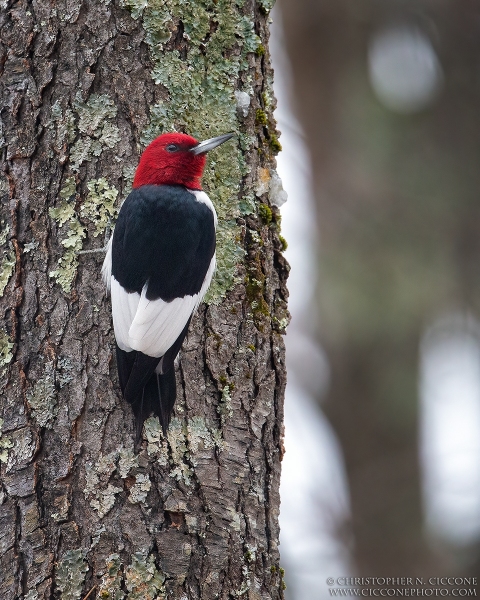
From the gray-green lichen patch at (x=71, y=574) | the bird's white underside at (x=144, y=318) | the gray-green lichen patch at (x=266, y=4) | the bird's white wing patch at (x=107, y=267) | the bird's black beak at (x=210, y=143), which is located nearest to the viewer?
the gray-green lichen patch at (x=71, y=574)

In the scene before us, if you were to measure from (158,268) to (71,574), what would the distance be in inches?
40.2

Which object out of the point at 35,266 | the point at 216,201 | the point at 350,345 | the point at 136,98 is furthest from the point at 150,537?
the point at 350,345

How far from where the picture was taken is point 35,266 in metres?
2.49

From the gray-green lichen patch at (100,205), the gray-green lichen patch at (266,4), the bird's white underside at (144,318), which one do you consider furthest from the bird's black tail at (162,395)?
the gray-green lichen patch at (266,4)

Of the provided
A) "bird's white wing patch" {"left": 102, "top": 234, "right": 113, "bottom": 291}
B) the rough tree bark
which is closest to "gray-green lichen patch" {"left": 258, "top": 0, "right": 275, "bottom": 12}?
the rough tree bark

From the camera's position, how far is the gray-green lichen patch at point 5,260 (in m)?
2.47

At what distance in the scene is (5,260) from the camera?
8.16ft

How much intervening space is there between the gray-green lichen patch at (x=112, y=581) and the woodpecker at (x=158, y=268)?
38cm

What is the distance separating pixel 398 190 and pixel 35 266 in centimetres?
379

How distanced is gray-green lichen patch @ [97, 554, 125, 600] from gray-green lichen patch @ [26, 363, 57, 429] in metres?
0.47

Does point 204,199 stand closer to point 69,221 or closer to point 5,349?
point 69,221

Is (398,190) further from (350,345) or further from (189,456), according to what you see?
(189,456)

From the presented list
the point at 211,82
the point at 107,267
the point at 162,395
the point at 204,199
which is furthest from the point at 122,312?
the point at 211,82

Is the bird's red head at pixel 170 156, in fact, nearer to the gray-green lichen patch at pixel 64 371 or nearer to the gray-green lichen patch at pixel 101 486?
the gray-green lichen patch at pixel 64 371
